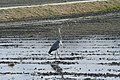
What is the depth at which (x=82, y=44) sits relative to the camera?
22688 mm

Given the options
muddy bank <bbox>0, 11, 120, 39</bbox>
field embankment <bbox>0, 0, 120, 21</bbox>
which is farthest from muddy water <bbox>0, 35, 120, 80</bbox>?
field embankment <bbox>0, 0, 120, 21</bbox>

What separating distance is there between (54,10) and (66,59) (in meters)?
17.4

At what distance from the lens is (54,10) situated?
3609cm

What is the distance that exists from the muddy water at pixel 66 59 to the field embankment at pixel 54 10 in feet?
32.5

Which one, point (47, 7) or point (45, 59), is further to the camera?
point (47, 7)

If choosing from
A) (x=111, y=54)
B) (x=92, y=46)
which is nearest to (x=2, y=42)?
(x=92, y=46)

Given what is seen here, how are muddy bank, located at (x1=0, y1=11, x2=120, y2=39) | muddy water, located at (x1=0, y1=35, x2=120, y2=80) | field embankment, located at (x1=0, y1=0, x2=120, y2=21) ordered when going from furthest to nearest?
field embankment, located at (x1=0, y1=0, x2=120, y2=21)
muddy bank, located at (x1=0, y1=11, x2=120, y2=39)
muddy water, located at (x1=0, y1=35, x2=120, y2=80)

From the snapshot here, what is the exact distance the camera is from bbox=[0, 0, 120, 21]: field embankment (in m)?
34.9

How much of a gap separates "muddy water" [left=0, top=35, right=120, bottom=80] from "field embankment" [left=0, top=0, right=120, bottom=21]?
390 inches

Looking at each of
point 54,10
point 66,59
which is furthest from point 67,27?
point 66,59

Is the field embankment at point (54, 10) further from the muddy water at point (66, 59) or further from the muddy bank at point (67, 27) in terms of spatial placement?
the muddy water at point (66, 59)

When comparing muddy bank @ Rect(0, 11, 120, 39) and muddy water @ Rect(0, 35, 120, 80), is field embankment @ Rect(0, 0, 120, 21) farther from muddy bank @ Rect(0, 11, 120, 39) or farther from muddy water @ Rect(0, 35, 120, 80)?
muddy water @ Rect(0, 35, 120, 80)

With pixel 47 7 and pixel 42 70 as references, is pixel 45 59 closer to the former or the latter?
pixel 42 70

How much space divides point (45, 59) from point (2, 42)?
6132 mm
